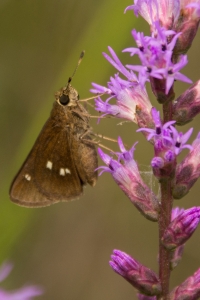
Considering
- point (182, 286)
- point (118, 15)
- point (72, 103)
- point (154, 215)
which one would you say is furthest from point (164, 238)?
point (118, 15)

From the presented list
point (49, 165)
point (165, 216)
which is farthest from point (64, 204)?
point (165, 216)

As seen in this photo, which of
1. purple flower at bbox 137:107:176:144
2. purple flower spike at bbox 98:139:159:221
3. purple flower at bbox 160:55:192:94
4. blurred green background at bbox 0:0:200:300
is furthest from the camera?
blurred green background at bbox 0:0:200:300

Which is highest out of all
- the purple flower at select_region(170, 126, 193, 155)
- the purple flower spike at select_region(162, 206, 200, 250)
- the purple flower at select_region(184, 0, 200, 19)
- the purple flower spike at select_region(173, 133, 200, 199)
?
the purple flower at select_region(184, 0, 200, 19)

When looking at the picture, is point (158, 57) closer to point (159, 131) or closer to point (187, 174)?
point (159, 131)

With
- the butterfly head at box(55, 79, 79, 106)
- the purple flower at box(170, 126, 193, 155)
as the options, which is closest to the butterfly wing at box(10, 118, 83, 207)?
the butterfly head at box(55, 79, 79, 106)

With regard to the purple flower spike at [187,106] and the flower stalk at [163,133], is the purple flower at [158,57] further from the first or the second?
the purple flower spike at [187,106]

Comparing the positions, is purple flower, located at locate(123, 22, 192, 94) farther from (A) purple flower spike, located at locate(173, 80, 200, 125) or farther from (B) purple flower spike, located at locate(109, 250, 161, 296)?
(B) purple flower spike, located at locate(109, 250, 161, 296)

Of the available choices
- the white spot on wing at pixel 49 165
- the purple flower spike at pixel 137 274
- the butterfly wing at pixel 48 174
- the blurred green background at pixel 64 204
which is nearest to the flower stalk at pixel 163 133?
the purple flower spike at pixel 137 274
